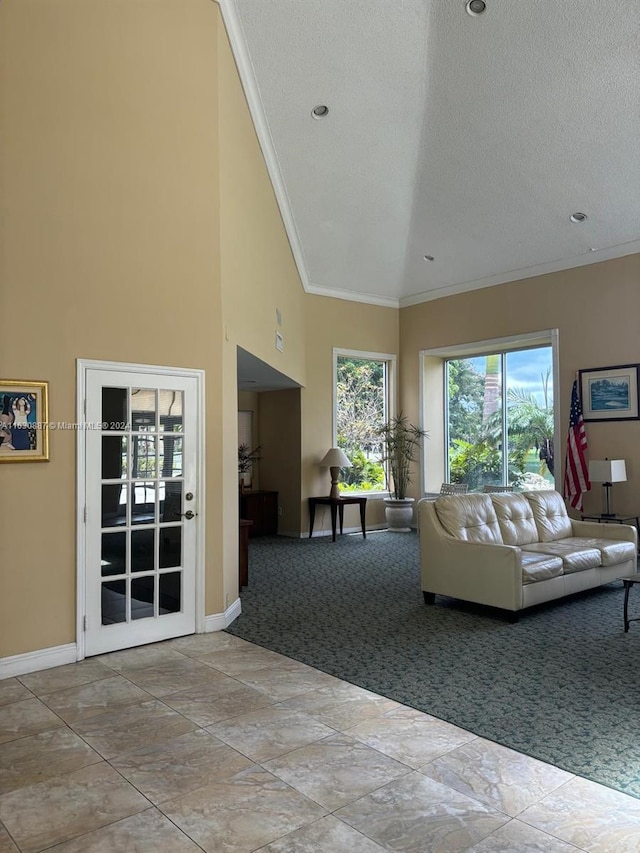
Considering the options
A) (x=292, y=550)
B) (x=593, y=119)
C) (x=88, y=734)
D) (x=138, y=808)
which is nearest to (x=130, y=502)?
(x=88, y=734)

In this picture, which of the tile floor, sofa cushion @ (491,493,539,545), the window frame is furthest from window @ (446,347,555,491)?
the tile floor

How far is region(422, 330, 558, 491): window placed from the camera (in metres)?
9.27

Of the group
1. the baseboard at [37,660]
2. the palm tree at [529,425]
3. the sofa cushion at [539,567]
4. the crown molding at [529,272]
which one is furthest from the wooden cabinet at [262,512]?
the baseboard at [37,660]

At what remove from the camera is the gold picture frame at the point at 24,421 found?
412 cm

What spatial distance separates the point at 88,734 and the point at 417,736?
1.67 metres

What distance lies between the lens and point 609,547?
6.16 m

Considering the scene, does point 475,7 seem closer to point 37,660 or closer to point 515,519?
point 515,519

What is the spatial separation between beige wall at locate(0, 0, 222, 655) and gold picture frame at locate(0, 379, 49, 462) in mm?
72

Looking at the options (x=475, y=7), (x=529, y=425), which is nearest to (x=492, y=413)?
(x=529, y=425)

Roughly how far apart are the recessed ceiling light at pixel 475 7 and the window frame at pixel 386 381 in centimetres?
544

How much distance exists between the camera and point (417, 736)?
324cm

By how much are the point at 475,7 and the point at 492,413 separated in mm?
5928

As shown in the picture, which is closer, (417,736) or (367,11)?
(417,736)

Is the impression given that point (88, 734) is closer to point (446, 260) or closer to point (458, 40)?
point (458, 40)
